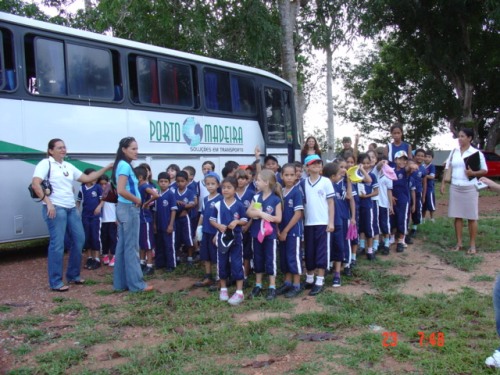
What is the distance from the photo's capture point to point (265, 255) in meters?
5.34

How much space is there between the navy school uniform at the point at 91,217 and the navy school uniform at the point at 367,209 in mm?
3680

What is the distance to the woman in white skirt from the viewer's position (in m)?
7.07

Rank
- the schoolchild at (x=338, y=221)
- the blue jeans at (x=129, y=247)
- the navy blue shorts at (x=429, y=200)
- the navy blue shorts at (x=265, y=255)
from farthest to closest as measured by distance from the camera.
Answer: the navy blue shorts at (x=429, y=200), the schoolchild at (x=338, y=221), the blue jeans at (x=129, y=247), the navy blue shorts at (x=265, y=255)

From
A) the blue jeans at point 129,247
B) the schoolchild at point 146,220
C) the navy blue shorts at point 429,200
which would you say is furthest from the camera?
the navy blue shorts at point 429,200

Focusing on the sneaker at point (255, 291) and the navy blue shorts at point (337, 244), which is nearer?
the sneaker at point (255, 291)

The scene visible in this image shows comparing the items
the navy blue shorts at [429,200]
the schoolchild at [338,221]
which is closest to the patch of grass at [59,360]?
the schoolchild at [338,221]

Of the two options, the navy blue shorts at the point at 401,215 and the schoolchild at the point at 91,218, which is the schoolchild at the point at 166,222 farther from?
the navy blue shorts at the point at 401,215

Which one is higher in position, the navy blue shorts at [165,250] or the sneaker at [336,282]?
the navy blue shorts at [165,250]

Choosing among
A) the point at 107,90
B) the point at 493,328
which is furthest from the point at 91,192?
the point at 493,328

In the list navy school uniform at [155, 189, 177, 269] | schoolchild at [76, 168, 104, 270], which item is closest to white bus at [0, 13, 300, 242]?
schoolchild at [76, 168, 104, 270]

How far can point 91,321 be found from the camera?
4.66m

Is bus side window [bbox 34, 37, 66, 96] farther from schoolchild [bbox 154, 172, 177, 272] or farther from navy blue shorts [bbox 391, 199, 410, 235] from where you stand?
navy blue shorts [bbox 391, 199, 410, 235]

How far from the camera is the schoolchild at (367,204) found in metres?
6.91
